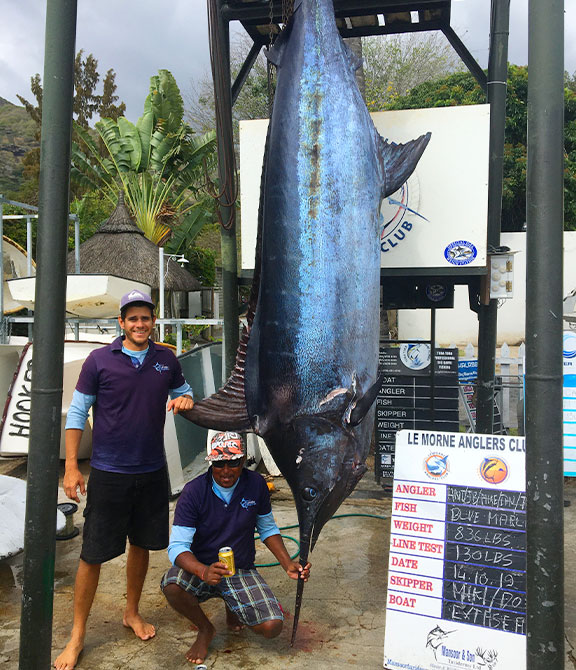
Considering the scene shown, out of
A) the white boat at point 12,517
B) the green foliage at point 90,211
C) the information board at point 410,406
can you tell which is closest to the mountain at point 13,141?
the green foliage at point 90,211

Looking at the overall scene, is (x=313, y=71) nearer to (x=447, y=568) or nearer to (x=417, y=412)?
(x=447, y=568)

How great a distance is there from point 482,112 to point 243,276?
4.99ft

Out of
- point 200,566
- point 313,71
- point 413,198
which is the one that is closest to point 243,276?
point 413,198

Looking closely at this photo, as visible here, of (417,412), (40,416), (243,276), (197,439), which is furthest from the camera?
(197,439)

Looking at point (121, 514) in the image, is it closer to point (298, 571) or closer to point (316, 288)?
point (298, 571)

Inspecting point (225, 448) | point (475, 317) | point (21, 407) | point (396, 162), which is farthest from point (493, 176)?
point (475, 317)

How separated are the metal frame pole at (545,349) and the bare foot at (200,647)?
1220 mm

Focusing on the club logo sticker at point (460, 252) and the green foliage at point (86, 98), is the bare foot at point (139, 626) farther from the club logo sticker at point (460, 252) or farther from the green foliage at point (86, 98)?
the green foliage at point (86, 98)

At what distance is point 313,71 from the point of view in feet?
7.71

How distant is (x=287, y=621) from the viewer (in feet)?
8.87

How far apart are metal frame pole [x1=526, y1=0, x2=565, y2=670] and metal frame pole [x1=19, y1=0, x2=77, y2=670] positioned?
138 centimetres

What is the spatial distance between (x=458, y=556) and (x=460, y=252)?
5.35ft

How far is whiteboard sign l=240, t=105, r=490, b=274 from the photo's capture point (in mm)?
3350

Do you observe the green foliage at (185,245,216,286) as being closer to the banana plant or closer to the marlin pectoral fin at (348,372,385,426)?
the banana plant
